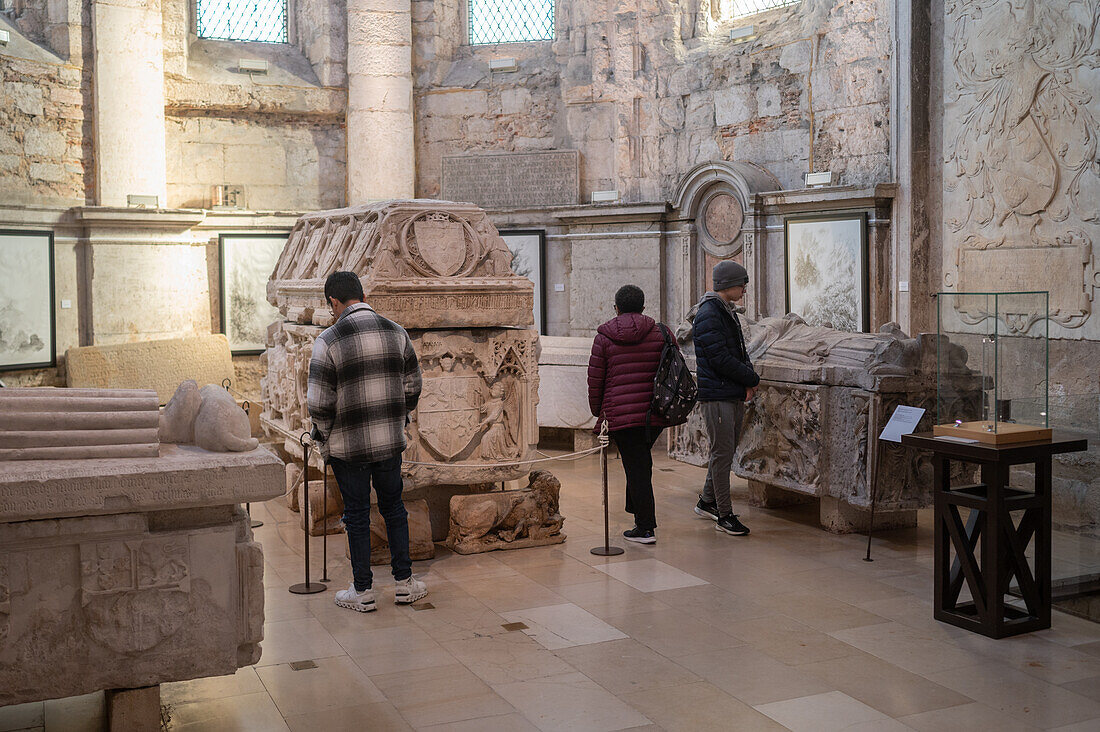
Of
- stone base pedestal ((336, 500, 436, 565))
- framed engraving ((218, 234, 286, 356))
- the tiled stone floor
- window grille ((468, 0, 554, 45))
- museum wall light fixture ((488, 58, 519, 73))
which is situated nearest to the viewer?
the tiled stone floor

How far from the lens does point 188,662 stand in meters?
3.65

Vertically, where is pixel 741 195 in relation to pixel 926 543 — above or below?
above

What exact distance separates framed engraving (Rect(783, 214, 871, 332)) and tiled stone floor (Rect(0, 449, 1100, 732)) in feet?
12.7

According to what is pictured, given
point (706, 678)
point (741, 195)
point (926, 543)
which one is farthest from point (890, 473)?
point (741, 195)

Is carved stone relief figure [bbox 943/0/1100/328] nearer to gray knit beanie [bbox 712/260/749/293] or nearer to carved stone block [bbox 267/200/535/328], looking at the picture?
gray knit beanie [bbox 712/260/749/293]

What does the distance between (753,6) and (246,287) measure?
6580mm

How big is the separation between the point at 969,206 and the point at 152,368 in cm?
769

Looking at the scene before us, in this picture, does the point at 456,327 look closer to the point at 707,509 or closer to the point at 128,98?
the point at 707,509

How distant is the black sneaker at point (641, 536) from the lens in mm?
6398

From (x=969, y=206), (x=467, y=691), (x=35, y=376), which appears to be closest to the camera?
(x=467, y=691)

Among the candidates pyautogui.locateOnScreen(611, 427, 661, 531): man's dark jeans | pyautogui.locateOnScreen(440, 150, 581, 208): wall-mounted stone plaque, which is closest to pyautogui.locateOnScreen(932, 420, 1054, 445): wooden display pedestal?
pyautogui.locateOnScreen(611, 427, 661, 531): man's dark jeans

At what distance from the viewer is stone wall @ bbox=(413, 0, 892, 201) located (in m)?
9.97

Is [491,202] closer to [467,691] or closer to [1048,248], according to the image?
[1048,248]

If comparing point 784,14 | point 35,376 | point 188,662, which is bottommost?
point 188,662
